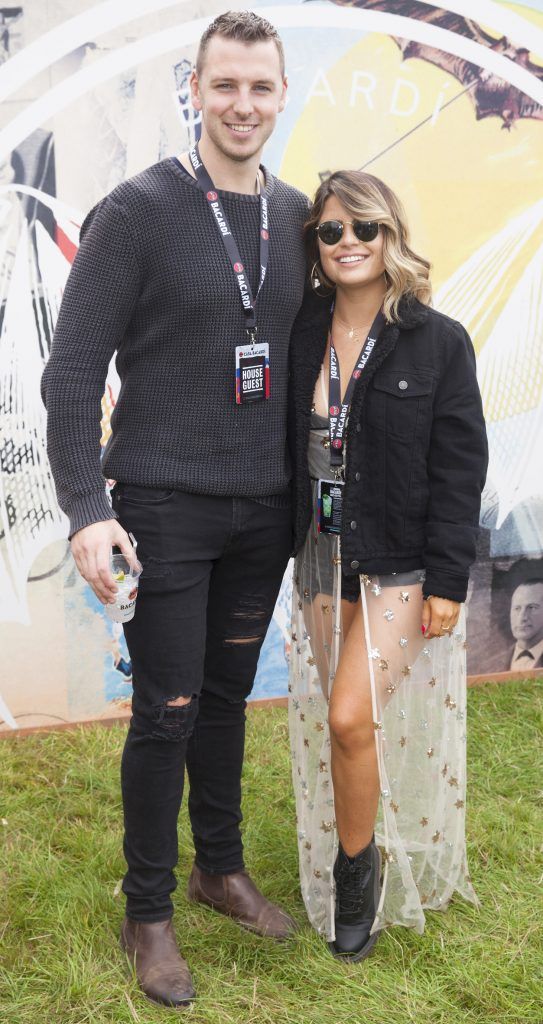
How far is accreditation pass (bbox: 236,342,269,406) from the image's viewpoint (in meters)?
2.30

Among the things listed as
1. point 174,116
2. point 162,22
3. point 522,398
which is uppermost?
point 162,22

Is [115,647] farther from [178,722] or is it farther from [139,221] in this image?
[139,221]

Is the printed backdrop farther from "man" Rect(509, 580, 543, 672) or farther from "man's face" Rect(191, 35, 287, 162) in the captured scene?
"man's face" Rect(191, 35, 287, 162)

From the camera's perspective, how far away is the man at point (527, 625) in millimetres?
4379

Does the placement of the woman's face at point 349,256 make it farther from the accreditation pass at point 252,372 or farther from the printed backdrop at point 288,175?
the printed backdrop at point 288,175

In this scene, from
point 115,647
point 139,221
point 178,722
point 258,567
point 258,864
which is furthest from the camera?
point 115,647

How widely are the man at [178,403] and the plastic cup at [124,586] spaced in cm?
3

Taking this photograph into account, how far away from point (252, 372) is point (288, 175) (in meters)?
1.70

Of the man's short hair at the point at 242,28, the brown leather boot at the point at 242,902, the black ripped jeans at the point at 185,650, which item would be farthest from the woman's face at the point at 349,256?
the brown leather boot at the point at 242,902

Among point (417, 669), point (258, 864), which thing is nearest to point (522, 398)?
point (417, 669)

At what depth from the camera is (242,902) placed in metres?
2.74

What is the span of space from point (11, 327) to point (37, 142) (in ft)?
2.08

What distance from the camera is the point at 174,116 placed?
3588 millimetres

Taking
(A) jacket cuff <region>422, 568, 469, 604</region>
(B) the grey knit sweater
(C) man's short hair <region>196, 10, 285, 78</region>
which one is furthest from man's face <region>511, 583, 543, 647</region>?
(C) man's short hair <region>196, 10, 285, 78</region>
